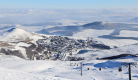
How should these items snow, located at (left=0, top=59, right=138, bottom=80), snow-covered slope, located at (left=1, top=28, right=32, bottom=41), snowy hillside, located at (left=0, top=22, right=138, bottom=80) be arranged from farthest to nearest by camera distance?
snow-covered slope, located at (left=1, top=28, right=32, bottom=41), snowy hillside, located at (left=0, top=22, right=138, bottom=80), snow, located at (left=0, top=59, right=138, bottom=80)

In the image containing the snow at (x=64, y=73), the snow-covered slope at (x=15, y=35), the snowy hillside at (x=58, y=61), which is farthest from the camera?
the snow-covered slope at (x=15, y=35)

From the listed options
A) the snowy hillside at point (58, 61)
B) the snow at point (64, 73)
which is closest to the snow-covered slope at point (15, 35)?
the snowy hillside at point (58, 61)

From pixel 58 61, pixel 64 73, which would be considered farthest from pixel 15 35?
pixel 64 73

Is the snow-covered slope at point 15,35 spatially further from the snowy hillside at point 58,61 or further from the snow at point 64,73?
the snow at point 64,73

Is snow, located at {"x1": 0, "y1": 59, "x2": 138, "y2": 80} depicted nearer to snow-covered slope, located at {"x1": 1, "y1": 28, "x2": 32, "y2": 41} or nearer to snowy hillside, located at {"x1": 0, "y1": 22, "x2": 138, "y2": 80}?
snowy hillside, located at {"x1": 0, "y1": 22, "x2": 138, "y2": 80}

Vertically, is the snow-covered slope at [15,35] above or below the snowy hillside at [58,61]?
above

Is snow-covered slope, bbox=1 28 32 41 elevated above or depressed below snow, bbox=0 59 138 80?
above

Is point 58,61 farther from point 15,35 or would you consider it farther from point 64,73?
point 15,35

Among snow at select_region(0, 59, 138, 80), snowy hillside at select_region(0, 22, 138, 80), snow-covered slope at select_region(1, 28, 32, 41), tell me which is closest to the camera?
snow at select_region(0, 59, 138, 80)

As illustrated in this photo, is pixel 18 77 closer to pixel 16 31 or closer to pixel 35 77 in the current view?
pixel 35 77

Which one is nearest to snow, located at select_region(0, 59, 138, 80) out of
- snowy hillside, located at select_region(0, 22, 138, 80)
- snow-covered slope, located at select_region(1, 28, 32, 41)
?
snowy hillside, located at select_region(0, 22, 138, 80)

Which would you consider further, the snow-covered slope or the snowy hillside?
the snow-covered slope
